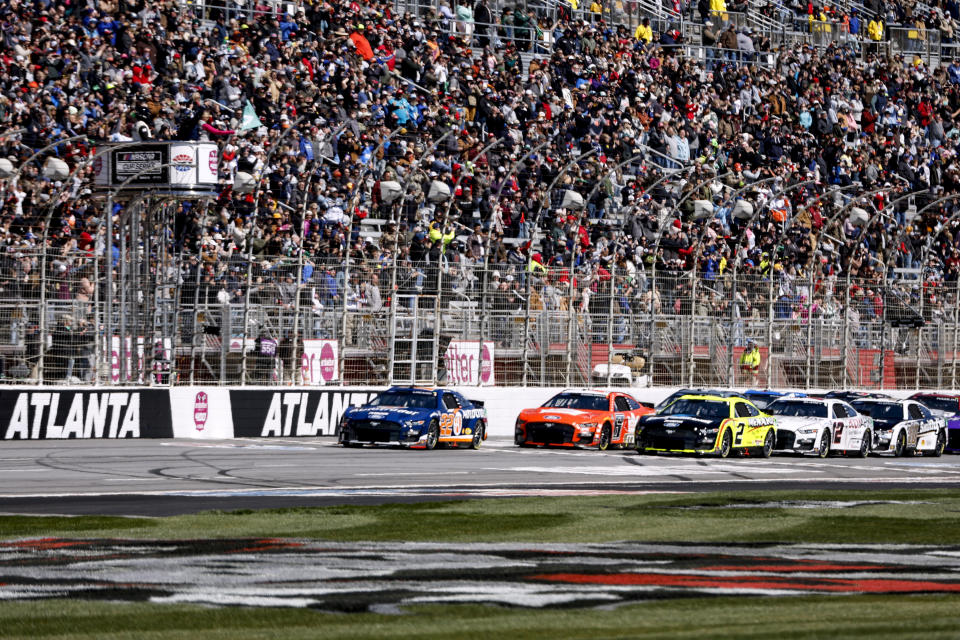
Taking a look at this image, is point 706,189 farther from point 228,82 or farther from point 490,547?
point 490,547

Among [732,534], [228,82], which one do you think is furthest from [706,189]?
[732,534]

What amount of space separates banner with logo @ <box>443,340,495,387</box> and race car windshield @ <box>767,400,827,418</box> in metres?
5.44

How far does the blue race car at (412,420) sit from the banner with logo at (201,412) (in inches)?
91.6

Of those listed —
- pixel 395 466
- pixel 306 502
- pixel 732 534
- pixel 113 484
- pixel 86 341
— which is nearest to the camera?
pixel 732 534

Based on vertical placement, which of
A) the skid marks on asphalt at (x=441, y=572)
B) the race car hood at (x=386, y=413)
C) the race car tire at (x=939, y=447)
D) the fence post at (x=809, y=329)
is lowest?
the race car tire at (x=939, y=447)

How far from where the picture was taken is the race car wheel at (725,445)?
89.6 ft

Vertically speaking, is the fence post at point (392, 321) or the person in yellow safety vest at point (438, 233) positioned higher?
the person in yellow safety vest at point (438, 233)

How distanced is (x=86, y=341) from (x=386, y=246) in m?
6.47

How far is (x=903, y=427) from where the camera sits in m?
30.8

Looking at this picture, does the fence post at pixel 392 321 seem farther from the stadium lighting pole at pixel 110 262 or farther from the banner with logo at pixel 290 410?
the stadium lighting pole at pixel 110 262

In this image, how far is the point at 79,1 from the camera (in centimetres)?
3077

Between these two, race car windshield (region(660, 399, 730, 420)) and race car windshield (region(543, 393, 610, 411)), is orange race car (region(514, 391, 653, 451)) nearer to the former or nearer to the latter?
race car windshield (region(543, 393, 610, 411))

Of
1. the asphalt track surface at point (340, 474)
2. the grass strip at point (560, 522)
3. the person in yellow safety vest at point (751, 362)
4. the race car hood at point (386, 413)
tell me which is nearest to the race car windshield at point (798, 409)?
the asphalt track surface at point (340, 474)

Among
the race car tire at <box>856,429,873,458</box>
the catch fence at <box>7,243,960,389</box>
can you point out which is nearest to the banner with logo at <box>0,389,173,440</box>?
the catch fence at <box>7,243,960,389</box>
